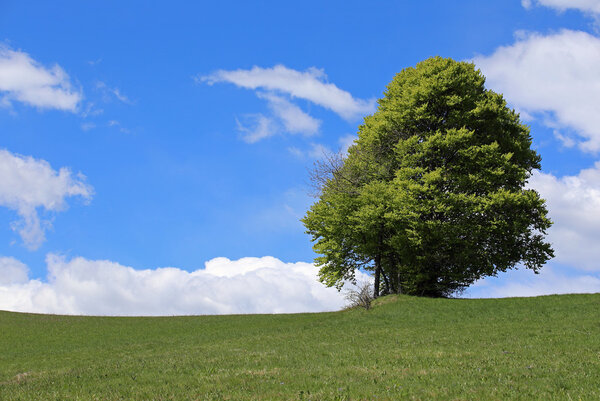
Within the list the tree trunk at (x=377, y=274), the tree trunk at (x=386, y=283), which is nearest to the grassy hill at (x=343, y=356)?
the tree trunk at (x=377, y=274)

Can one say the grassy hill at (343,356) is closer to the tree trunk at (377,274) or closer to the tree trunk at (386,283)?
the tree trunk at (377,274)

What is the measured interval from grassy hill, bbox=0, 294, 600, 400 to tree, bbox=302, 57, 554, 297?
15.8ft

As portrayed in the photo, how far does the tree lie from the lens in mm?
35875

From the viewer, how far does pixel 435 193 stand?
3541 centimetres

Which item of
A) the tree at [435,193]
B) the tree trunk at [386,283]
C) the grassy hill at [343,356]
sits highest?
the tree at [435,193]

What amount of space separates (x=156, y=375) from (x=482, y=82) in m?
33.8

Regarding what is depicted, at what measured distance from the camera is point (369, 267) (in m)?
42.7

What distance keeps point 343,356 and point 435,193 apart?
19396 millimetres

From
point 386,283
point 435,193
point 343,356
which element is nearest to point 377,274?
point 386,283

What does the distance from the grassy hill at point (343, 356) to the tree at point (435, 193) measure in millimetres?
4819

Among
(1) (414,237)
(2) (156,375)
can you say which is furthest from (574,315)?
(2) (156,375)

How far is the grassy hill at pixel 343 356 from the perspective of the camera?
13375 mm

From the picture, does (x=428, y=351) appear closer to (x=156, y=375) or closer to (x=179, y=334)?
(x=156, y=375)

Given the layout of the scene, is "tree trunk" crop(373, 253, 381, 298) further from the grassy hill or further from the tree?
the grassy hill
